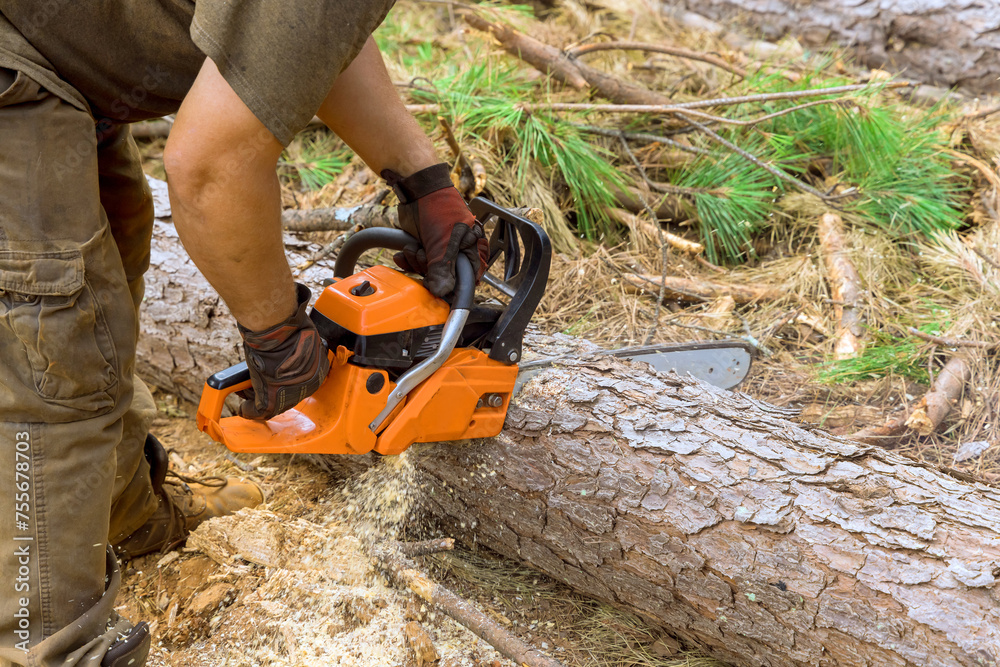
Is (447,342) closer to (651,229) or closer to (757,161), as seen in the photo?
(651,229)

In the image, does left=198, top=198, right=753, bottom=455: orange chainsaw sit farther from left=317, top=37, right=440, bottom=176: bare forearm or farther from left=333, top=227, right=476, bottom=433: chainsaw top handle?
left=317, top=37, right=440, bottom=176: bare forearm

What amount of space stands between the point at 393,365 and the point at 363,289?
0.59 ft

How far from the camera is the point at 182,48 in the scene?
4.19ft

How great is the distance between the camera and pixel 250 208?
3.81 feet

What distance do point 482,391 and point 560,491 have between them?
13.1 inches

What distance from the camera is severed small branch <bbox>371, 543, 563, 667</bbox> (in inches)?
62.2

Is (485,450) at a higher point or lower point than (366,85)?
lower

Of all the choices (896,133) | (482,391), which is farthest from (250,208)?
(896,133)

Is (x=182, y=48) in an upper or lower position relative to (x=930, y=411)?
upper

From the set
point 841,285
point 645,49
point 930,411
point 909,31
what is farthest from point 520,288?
point 909,31

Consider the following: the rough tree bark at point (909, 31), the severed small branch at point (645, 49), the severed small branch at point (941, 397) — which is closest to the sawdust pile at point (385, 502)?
the severed small branch at point (941, 397)

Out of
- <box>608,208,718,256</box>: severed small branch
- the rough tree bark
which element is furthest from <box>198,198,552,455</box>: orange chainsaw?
the rough tree bark

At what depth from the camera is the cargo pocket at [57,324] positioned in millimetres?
1191

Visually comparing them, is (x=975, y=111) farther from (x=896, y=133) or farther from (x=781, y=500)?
(x=781, y=500)
